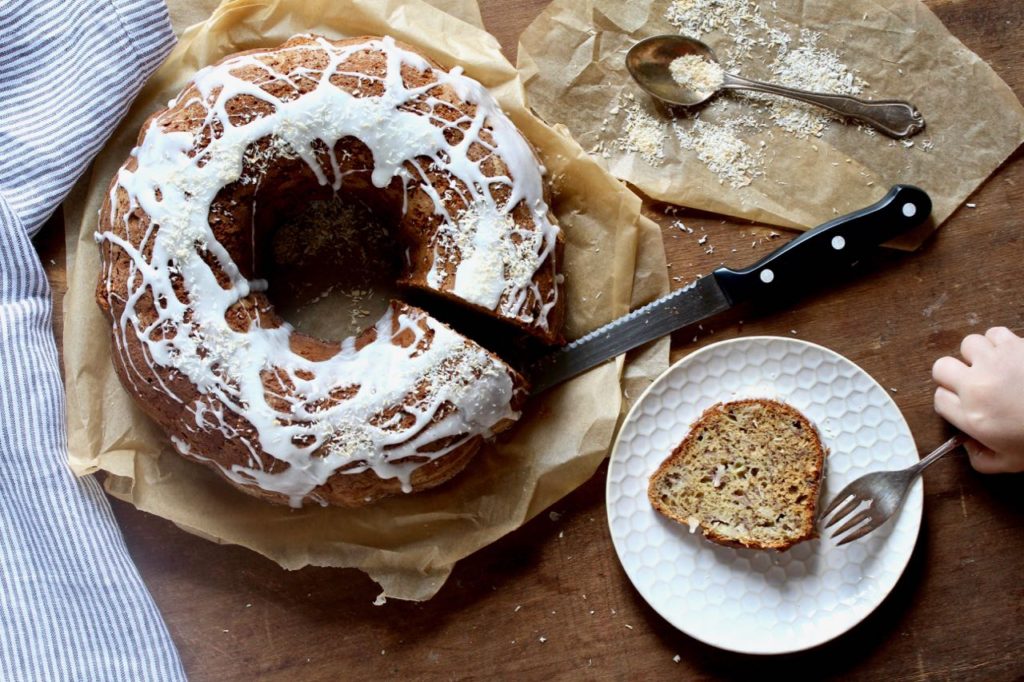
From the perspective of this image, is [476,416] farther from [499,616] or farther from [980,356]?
[980,356]

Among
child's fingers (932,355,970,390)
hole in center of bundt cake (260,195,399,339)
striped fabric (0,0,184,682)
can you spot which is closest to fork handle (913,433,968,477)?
child's fingers (932,355,970,390)

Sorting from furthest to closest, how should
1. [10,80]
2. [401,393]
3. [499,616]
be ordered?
[499,616], [10,80], [401,393]

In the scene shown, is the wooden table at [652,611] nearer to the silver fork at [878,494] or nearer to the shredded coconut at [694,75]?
the silver fork at [878,494]

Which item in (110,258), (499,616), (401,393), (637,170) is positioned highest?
(110,258)

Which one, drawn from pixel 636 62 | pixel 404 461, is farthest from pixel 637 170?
pixel 404 461

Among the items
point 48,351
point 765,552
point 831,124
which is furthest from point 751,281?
point 48,351

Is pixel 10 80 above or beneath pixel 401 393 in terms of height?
above
